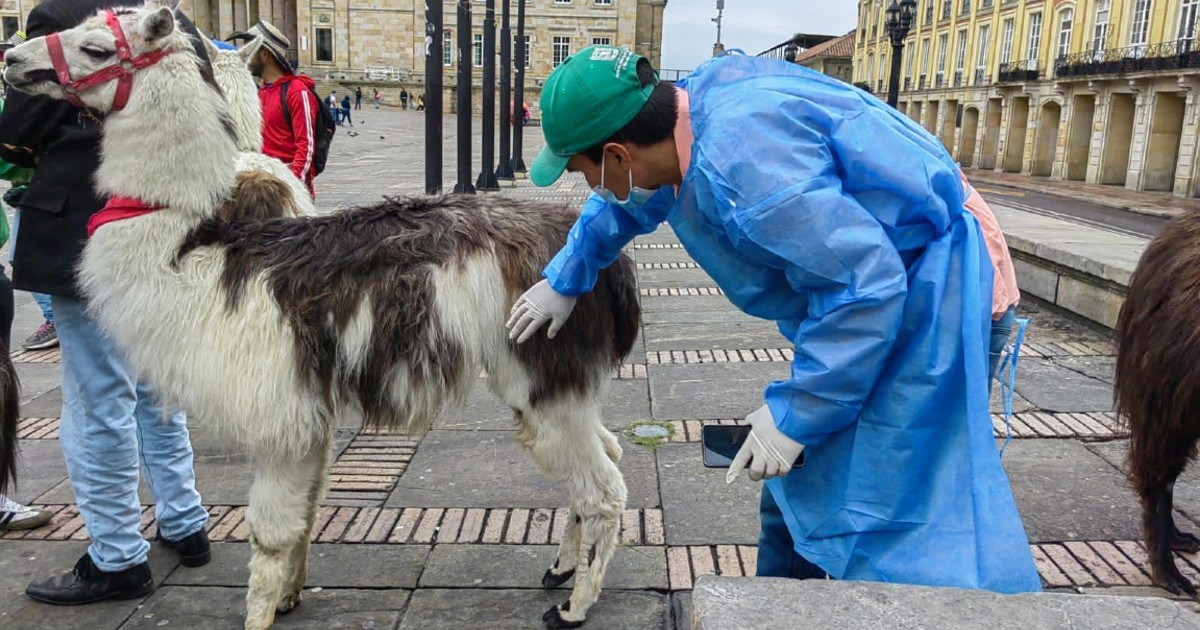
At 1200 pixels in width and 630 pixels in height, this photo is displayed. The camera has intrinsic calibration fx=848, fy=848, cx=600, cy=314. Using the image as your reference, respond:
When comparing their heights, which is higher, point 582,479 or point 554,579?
point 582,479

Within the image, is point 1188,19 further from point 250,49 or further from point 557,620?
point 557,620

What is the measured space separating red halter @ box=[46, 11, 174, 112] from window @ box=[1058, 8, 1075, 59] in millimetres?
44274

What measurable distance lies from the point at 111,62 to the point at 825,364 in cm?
250

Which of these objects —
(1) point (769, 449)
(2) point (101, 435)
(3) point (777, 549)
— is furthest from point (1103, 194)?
(2) point (101, 435)

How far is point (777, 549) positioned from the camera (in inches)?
104

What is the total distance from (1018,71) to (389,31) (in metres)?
48.4

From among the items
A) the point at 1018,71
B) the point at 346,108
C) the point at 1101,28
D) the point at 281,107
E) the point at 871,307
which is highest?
the point at 1101,28

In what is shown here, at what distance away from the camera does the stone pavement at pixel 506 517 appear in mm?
3291

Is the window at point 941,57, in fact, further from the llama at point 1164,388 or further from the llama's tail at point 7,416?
the llama's tail at point 7,416

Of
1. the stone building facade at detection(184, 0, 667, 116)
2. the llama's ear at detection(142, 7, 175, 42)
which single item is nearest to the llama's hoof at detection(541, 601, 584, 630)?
the llama's ear at detection(142, 7, 175, 42)

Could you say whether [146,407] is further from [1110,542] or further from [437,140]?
[437,140]

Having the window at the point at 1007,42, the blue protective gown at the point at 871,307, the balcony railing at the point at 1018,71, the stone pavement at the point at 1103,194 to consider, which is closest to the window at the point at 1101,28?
the balcony railing at the point at 1018,71

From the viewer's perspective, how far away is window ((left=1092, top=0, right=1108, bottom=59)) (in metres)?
36.9

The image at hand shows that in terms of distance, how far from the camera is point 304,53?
229 ft
